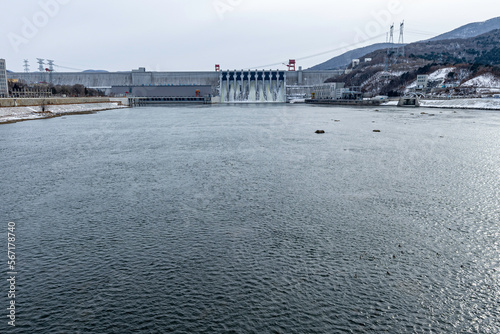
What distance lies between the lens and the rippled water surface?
642cm

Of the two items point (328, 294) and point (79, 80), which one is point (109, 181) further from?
point (79, 80)

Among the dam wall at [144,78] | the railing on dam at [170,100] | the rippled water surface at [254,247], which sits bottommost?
the rippled water surface at [254,247]

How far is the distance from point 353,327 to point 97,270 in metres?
5.42

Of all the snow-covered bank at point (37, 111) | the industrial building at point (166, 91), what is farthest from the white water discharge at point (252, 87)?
the snow-covered bank at point (37, 111)

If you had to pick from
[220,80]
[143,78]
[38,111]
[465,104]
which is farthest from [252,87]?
[38,111]

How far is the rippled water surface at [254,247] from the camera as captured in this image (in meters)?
6.42

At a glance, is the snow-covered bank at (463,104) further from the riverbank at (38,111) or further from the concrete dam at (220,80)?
the riverbank at (38,111)

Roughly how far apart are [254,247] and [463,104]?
309 ft

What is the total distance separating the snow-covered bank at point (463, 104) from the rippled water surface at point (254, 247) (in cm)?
7342

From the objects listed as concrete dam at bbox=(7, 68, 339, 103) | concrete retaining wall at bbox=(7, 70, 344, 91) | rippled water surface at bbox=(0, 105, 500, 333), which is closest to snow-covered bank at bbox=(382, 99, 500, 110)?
concrete dam at bbox=(7, 68, 339, 103)

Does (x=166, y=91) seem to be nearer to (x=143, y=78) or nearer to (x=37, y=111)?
(x=143, y=78)

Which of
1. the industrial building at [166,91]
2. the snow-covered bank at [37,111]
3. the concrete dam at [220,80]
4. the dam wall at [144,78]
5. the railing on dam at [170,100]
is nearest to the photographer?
the snow-covered bank at [37,111]

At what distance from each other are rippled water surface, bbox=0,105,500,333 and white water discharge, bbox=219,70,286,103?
122646 millimetres

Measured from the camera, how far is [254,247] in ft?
30.1
